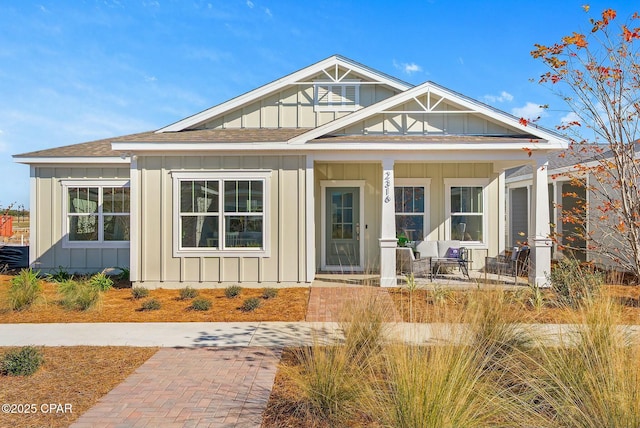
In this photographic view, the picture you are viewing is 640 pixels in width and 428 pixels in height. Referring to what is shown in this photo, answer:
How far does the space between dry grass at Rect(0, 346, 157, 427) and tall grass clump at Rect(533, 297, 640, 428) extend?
4.04 metres

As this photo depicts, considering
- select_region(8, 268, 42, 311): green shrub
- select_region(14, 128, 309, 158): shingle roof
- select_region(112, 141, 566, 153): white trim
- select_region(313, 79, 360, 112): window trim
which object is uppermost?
select_region(313, 79, 360, 112): window trim

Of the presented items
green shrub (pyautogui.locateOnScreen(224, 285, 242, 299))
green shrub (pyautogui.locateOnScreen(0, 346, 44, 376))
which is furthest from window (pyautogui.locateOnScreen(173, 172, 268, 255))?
green shrub (pyautogui.locateOnScreen(0, 346, 44, 376))

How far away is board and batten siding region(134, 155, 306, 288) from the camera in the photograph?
970 cm

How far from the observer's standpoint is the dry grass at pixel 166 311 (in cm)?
719

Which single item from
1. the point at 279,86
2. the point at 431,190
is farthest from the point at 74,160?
the point at 431,190

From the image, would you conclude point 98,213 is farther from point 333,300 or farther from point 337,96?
point 333,300

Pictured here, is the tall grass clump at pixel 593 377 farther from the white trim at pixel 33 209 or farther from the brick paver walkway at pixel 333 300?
the white trim at pixel 33 209

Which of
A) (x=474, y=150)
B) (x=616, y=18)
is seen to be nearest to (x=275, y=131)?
(x=474, y=150)

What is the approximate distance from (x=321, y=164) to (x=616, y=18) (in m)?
8.19

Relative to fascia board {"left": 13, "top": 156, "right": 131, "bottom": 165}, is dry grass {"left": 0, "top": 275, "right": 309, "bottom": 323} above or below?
below

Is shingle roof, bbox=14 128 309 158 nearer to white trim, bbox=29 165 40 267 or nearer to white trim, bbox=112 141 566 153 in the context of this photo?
white trim, bbox=112 141 566 153

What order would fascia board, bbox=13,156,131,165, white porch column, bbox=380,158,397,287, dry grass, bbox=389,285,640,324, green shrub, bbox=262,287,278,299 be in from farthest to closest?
fascia board, bbox=13,156,131,165
white porch column, bbox=380,158,397,287
green shrub, bbox=262,287,278,299
dry grass, bbox=389,285,640,324

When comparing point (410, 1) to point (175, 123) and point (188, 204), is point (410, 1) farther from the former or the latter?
point (188, 204)

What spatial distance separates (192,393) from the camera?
404 centimetres
